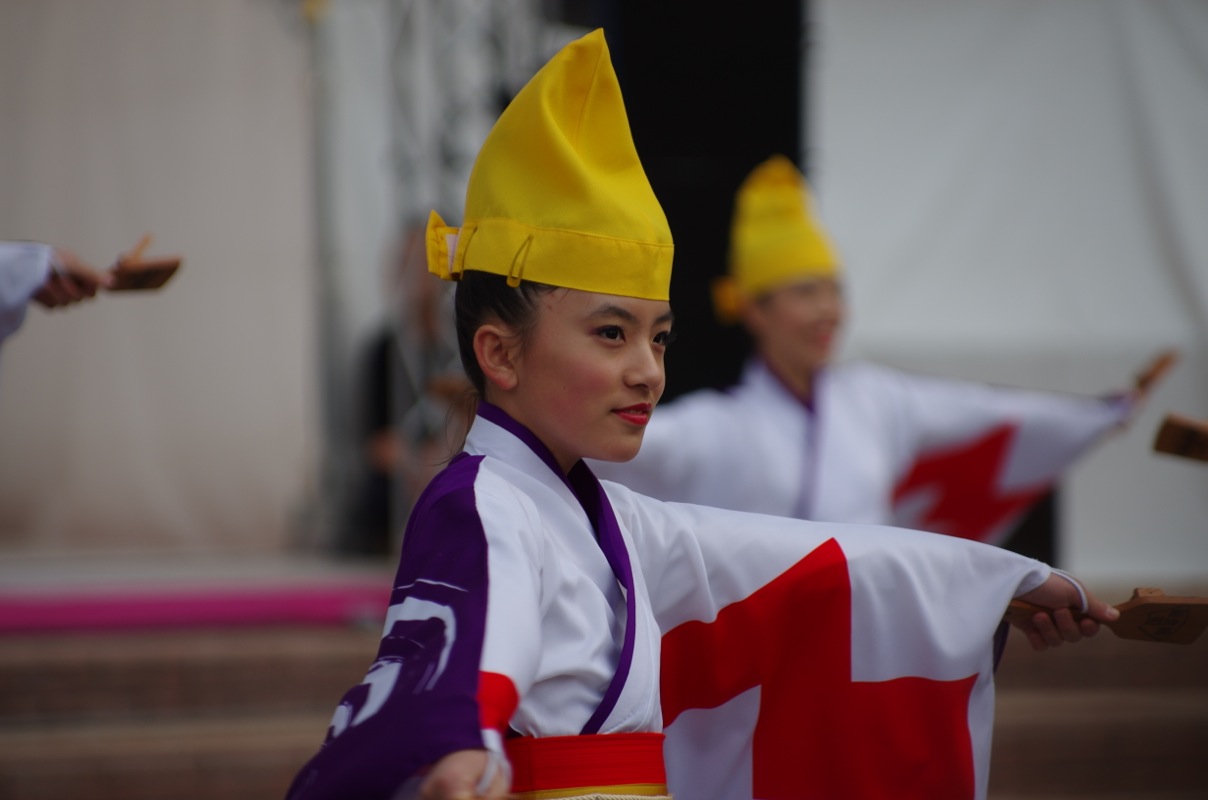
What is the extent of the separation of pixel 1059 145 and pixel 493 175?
412 cm

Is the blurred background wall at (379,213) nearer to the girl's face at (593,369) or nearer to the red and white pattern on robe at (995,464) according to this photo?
the red and white pattern on robe at (995,464)

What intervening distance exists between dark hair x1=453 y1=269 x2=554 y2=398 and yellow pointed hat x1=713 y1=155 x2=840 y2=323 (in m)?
1.94

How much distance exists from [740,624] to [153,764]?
78.7 inches

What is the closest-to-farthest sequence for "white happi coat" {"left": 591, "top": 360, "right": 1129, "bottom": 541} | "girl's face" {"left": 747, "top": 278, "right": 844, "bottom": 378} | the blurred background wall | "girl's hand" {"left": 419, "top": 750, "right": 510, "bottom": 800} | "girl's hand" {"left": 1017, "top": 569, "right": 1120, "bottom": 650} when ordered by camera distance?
"girl's hand" {"left": 419, "top": 750, "right": 510, "bottom": 800}
"girl's hand" {"left": 1017, "top": 569, "right": 1120, "bottom": 650}
"white happi coat" {"left": 591, "top": 360, "right": 1129, "bottom": 541}
"girl's face" {"left": 747, "top": 278, "right": 844, "bottom": 378}
the blurred background wall

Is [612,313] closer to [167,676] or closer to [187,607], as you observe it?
[167,676]

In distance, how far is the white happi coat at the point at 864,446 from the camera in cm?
327

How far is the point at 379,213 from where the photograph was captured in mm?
5762

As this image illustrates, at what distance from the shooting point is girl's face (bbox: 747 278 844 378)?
3482 millimetres

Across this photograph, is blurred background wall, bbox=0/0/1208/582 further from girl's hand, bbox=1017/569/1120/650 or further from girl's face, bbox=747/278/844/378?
girl's hand, bbox=1017/569/1120/650

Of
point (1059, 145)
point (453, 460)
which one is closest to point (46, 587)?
point (453, 460)

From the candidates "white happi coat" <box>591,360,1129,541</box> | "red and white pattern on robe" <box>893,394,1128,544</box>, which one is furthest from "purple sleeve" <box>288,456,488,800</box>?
"red and white pattern on robe" <box>893,394,1128,544</box>

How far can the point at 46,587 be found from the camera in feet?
13.2

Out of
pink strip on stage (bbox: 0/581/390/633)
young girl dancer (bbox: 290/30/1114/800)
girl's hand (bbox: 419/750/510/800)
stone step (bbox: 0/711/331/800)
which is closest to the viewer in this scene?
girl's hand (bbox: 419/750/510/800)

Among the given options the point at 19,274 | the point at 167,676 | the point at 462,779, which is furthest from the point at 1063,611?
the point at 167,676
